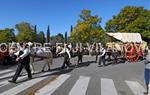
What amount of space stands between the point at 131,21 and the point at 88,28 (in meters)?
27.5

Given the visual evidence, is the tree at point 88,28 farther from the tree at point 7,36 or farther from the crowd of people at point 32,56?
the tree at point 7,36

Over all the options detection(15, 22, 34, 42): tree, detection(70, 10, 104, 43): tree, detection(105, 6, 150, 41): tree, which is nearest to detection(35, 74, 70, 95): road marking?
detection(70, 10, 104, 43): tree

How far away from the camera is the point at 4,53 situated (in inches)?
886

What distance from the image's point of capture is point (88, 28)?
5112 centimetres

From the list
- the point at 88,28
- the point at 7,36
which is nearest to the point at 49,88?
the point at 88,28

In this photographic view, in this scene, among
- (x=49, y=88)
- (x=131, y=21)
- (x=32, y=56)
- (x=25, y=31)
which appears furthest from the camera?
(x=25, y=31)

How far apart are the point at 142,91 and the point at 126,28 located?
6298cm

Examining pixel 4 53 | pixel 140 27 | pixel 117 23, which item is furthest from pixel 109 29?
pixel 4 53

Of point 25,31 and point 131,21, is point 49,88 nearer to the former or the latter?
point 131,21

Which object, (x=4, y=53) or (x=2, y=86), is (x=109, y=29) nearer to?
(x=4, y=53)

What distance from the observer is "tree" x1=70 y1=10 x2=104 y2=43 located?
51.2 m

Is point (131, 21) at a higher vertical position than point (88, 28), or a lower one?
higher

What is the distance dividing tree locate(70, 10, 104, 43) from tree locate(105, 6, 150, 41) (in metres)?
21.5

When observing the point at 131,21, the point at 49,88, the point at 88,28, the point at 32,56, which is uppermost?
the point at 131,21
